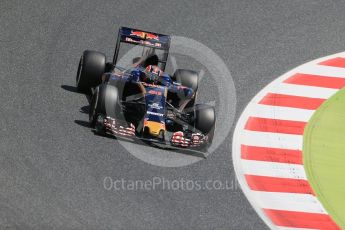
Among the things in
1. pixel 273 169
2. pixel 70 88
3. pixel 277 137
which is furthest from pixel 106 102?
pixel 277 137

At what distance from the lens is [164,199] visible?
468 inches

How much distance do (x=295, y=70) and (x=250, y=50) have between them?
1296mm

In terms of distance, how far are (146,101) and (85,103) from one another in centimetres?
149

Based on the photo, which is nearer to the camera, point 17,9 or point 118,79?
point 118,79

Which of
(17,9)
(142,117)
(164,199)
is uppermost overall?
(17,9)

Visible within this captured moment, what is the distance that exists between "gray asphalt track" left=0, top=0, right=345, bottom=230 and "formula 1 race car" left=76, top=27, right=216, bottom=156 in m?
0.41

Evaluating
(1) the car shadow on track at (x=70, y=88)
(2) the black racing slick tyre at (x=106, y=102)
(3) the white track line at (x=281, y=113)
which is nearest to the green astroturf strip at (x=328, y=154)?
(3) the white track line at (x=281, y=113)

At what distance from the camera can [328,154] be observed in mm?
14453

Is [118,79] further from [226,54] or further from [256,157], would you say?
[226,54]

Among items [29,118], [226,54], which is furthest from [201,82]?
[29,118]

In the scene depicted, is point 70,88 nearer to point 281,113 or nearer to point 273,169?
point 281,113

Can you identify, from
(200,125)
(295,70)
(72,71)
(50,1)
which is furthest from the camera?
(50,1)

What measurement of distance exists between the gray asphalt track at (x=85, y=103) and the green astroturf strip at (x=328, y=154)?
1.49 meters

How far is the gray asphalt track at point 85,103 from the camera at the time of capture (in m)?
11.2
